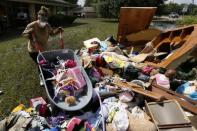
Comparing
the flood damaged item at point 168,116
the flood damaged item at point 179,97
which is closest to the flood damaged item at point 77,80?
the flood damaged item at point 168,116

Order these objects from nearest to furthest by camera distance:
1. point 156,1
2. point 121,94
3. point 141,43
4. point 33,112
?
point 33,112 < point 121,94 < point 141,43 < point 156,1

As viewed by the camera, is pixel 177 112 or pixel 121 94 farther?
pixel 121 94

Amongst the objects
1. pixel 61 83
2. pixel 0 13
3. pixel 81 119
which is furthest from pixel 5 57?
pixel 0 13

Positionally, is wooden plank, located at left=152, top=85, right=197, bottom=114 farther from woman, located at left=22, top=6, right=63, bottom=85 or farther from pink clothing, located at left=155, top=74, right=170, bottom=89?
woman, located at left=22, top=6, right=63, bottom=85

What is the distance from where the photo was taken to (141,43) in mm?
11172

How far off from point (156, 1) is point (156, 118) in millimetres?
46302

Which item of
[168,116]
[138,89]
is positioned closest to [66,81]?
[138,89]

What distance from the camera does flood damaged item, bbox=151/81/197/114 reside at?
18.9ft

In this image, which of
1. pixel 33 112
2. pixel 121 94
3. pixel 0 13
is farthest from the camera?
pixel 0 13

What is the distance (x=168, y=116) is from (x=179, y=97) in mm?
916

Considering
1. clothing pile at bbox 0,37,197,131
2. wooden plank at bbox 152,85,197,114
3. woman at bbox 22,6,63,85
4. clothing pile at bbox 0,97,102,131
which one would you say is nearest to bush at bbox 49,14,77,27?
woman at bbox 22,6,63,85

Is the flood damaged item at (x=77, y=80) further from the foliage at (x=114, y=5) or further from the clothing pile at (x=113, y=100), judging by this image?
the foliage at (x=114, y=5)

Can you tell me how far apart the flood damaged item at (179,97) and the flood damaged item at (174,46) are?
1637 millimetres

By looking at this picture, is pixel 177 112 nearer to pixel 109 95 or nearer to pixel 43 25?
pixel 109 95
